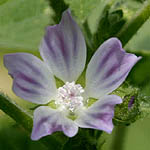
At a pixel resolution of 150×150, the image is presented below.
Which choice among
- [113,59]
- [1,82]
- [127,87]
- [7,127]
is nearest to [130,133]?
[7,127]

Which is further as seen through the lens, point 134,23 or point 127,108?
point 134,23

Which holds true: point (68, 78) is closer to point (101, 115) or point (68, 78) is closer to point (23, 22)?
point (101, 115)

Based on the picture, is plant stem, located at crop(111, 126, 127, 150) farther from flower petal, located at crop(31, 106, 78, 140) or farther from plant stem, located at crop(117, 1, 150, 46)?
flower petal, located at crop(31, 106, 78, 140)

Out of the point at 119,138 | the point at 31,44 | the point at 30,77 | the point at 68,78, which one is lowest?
the point at 119,138

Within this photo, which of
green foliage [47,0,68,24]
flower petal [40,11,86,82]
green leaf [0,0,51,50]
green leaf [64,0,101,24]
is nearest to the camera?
flower petal [40,11,86,82]

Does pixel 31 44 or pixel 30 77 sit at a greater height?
pixel 30 77

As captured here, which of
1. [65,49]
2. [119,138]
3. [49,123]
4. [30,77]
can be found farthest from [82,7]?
[119,138]

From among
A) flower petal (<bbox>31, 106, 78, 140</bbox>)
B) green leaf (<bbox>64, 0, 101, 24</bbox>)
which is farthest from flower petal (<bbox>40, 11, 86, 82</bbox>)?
green leaf (<bbox>64, 0, 101, 24</bbox>)
